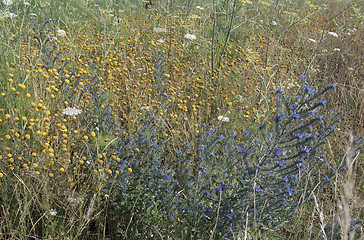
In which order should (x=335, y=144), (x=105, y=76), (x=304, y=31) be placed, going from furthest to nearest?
1. (x=304, y=31)
2. (x=105, y=76)
3. (x=335, y=144)

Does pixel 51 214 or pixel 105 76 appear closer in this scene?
pixel 51 214

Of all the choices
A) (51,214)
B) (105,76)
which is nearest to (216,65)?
(105,76)

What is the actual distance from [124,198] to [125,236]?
0.25 meters

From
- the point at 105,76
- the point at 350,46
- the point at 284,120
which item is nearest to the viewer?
the point at 284,120

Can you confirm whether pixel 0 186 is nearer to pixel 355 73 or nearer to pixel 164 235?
pixel 164 235

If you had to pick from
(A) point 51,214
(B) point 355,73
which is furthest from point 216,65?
(A) point 51,214

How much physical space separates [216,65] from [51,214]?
326 centimetres

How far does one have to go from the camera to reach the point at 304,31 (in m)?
6.57

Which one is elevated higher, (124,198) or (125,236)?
(124,198)

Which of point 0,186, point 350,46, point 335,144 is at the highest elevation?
point 350,46

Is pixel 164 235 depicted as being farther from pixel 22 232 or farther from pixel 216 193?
pixel 22 232

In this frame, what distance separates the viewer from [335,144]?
11.2 ft

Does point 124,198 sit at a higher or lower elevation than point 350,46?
lower

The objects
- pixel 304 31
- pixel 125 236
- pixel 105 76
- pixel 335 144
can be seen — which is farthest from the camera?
pixel 304 31
